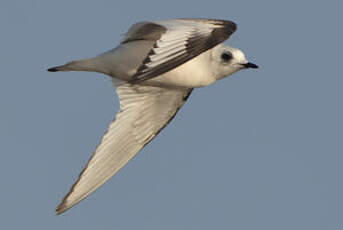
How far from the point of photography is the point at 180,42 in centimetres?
1125

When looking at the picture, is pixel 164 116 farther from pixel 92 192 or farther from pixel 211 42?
pixel 211 42

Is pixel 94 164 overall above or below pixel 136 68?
below

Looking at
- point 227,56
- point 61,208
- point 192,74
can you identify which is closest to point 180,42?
point 192,74

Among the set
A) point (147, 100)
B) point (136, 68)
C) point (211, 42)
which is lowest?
point (147, 100)

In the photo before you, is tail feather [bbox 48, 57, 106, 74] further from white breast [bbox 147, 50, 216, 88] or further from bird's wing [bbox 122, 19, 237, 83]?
bird's wing [bbox 122, 19, 237, 83]

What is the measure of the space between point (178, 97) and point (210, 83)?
49.4 inches

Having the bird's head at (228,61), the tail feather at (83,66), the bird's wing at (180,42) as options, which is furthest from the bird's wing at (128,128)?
the bird's wing at (180,42)

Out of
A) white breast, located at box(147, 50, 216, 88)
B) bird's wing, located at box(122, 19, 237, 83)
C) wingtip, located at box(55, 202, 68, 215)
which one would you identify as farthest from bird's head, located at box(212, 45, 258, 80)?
wingtip, located at box(55, 202, 68, 215)

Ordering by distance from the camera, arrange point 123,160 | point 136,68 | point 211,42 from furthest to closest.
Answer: point 123,160
point 136,68
point 211,42

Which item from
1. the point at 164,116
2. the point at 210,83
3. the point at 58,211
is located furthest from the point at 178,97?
the point at 58,211

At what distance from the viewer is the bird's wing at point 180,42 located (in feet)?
36.0

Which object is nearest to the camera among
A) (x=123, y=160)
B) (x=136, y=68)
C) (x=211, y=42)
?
(x=211, y=42)

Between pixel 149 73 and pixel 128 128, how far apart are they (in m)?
3.18

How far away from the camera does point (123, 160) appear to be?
13.9 m
